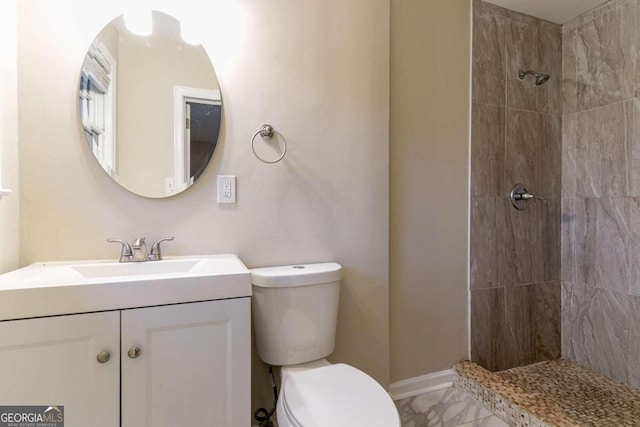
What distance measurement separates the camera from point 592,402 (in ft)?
5.21

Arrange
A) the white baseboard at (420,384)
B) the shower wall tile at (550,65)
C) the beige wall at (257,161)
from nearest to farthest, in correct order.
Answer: the beige wall at (257,161) → the white baseboard at (420,384) → the shower wall tile at (550,65)

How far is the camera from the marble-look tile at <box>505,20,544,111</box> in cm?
187

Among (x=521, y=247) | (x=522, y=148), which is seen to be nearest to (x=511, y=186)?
(x=522, y=148)

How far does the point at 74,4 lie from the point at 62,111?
16.0 inches

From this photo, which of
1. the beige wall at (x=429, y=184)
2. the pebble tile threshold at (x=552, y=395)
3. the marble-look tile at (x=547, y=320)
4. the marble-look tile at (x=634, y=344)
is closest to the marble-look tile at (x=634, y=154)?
the marble-look tile at (x=634, y=344)

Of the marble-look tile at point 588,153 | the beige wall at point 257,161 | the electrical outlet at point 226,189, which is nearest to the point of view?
the beige wall at point 257,161

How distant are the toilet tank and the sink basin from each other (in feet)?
0.60

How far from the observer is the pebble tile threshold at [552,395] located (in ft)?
4.53

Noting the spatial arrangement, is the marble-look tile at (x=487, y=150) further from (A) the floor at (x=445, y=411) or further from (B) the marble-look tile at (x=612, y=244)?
(A) the floor at (x=445, y=411)

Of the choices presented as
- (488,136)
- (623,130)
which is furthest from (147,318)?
(623,130)

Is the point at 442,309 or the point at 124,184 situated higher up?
the point at 124,184

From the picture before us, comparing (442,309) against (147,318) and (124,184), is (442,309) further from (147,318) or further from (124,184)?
(124,184)

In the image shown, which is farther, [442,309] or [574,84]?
[574,84]

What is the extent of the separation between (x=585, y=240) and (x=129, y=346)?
8.14 ft
